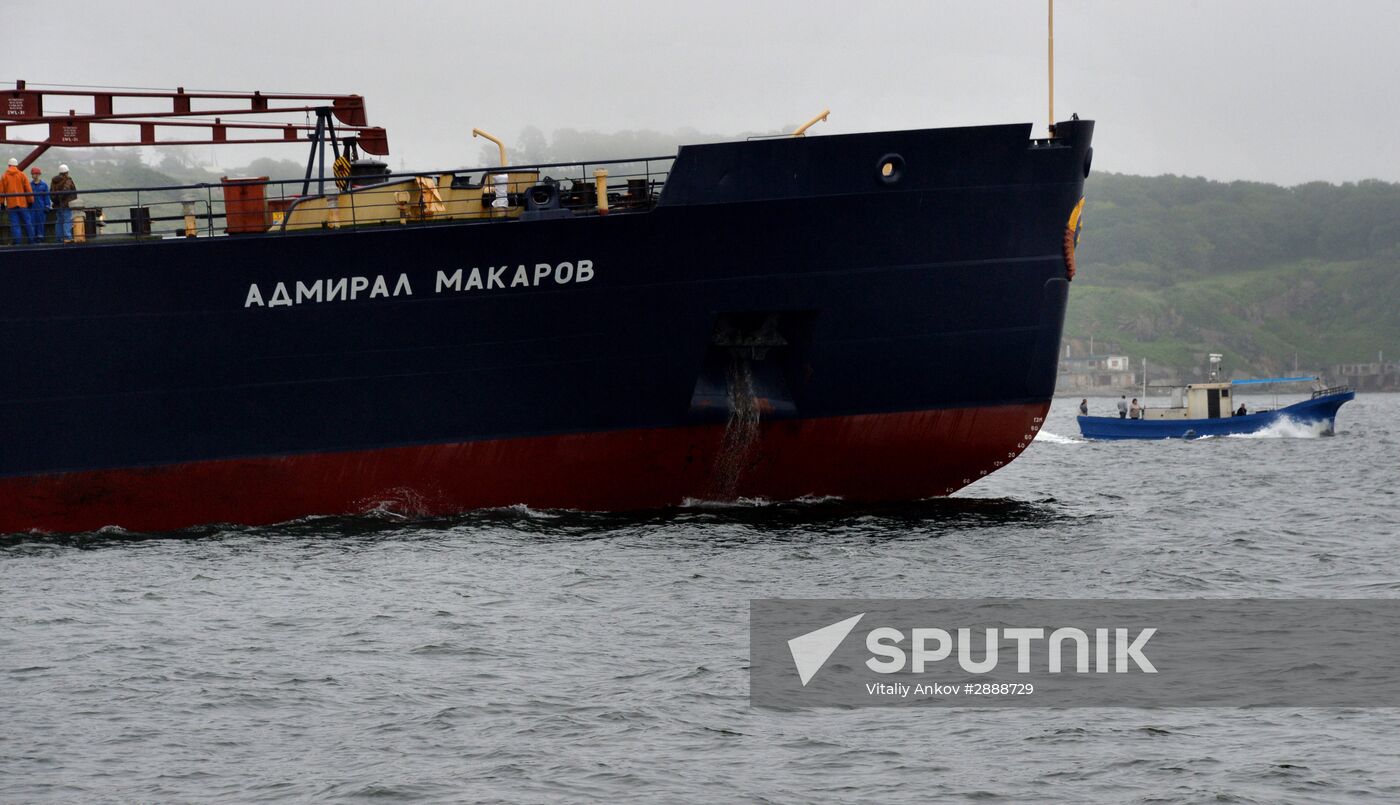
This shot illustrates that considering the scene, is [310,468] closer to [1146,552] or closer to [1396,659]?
[1146,552]

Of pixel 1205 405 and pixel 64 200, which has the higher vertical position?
pixel 64 200

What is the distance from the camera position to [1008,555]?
19.0 m

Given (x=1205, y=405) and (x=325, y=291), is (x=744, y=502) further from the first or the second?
(x=1205, y=405)

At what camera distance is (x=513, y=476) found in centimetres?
2186

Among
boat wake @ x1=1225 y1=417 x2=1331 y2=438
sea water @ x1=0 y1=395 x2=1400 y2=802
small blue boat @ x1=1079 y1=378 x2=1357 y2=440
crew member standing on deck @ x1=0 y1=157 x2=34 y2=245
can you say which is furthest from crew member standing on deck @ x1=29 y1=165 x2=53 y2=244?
boat wake @ x1=1225 y1=417 x2=1331 y2=438

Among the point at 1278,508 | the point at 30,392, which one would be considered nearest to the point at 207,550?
the point at 30,392

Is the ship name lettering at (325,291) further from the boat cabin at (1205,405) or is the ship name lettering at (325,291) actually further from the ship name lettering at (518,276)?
the boat cabin at (1205,405)

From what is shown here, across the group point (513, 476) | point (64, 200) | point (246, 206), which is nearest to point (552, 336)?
point (513, 476)

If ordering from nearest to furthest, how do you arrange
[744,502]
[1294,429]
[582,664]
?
1. [582,664]
2. [744,502]
3. [1294,429]

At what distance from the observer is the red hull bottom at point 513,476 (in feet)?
70.9

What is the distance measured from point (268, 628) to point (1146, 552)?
476 inches

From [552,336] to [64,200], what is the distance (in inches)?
319

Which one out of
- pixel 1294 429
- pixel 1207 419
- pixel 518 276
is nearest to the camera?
pixel 518 276

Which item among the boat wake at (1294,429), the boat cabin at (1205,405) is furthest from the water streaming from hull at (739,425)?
the boat wake at (1294,429)
